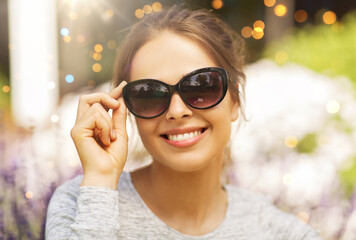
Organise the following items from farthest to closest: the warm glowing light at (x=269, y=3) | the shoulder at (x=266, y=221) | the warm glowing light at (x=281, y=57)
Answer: the warm glowing light at (x=269, y=3) < the warm glowing light at (x=281, y=57) < the shoulder at (x=266, y=221)

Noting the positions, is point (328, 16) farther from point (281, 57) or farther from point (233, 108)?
point (233, 108)

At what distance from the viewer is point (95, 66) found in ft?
13.8

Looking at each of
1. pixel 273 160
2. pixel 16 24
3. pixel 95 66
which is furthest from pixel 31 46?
pixel 273 160

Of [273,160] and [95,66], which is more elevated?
[95,66]

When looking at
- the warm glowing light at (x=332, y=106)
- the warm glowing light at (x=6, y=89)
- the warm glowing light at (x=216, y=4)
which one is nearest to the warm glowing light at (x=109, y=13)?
the warm glowing light at (x=6, y=89)

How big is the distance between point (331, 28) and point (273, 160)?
228 centimetres

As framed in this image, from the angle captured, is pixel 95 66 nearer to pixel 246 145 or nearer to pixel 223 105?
pixel 246 145

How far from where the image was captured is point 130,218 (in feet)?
6.05

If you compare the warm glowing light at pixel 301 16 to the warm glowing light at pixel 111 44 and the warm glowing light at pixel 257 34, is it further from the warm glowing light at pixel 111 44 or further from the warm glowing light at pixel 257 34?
the warm glowing light at pixel 111 44

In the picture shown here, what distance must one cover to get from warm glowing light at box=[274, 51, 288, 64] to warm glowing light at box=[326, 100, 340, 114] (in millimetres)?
880

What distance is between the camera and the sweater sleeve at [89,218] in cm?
152

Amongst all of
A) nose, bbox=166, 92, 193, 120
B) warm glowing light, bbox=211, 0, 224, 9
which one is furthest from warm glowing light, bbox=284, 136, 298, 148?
nose, bbox=166, 92, 193, 120

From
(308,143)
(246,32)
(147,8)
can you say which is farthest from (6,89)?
(246,32)

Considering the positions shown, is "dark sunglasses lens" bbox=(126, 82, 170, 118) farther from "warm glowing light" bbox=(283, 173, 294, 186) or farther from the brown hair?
"warm glowing light" bbox=(283, 173, 294, 186)
